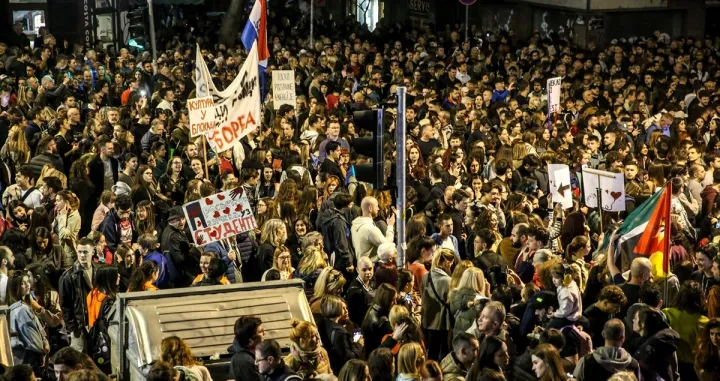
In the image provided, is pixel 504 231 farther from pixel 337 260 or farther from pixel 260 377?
pixel 260 377

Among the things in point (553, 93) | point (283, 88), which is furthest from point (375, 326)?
point (553, 93)

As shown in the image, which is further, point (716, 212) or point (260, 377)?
point (716, 212)

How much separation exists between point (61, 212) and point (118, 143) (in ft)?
9.52

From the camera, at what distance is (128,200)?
12.6 m

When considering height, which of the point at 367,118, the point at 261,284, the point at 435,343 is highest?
the point at 367,118

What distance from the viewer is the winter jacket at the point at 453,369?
8.64m

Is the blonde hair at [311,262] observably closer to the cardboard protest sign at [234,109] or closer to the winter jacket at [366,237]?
the winter jacket at [366,237]

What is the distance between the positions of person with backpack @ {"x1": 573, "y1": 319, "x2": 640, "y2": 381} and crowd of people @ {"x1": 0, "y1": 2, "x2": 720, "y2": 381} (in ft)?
0.05

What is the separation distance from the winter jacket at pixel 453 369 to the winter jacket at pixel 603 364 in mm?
820

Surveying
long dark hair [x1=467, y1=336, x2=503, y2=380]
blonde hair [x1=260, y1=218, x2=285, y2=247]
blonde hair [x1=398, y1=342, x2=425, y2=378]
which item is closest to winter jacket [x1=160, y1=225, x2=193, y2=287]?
blonde hair [x1=260, y1=218, x2=285, y2=247]

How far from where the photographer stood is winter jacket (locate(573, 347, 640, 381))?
8.61 meters

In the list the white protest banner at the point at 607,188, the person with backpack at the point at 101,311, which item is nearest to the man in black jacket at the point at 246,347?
the person with backpack at the point at 101,311

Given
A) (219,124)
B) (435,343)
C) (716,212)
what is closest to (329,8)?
(219,124)

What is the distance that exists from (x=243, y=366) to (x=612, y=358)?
2536 millimetres
